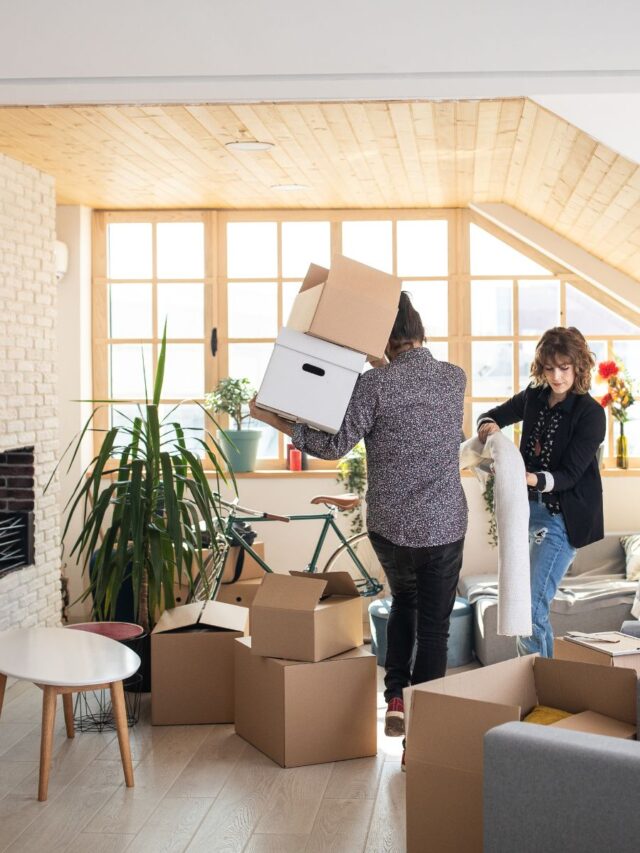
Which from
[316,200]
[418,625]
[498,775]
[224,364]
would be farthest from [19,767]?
[316,200]

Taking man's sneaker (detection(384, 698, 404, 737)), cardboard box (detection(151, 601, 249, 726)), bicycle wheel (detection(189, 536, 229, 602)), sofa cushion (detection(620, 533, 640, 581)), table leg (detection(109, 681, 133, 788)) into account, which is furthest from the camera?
sofa cushion (detection(620, 533, 640, 581))

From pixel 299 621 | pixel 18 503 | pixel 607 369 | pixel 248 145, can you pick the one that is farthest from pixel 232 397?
pixel 299 621

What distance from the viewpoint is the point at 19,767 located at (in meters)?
→ 3.42

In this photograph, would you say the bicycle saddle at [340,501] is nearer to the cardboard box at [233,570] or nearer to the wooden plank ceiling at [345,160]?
the cardboard box at [233,570]

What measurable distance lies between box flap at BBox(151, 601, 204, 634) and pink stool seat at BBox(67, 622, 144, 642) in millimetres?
86

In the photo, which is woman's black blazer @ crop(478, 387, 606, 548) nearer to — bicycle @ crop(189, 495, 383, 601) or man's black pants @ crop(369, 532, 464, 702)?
man's black pants @ crop(369, 532, 464, 702)

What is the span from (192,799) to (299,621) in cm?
65

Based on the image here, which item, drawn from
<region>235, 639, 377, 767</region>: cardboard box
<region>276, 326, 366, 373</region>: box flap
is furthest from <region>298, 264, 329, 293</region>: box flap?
<region>235, 639, 377, 767</region>: cardboard box

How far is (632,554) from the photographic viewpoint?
17.5ft

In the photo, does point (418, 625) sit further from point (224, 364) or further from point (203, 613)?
point (224, 364)

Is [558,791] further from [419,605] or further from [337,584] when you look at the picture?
[337,584]

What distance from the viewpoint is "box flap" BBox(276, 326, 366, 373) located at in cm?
308

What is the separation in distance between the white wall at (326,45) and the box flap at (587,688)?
174cm

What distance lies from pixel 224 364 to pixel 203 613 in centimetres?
250
